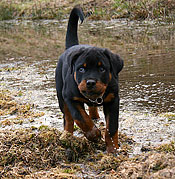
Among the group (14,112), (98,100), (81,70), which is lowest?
(14,112)

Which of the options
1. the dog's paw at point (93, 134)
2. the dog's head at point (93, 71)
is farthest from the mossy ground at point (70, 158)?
the dog's head at point (93, 71)

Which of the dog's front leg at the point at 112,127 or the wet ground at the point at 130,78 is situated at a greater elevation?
the dog's front leg at the point at 112,127

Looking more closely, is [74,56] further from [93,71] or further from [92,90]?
[92,90]

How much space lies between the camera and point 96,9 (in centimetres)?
2164

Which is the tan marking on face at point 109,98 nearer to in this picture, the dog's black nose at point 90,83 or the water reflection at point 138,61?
the dog's black nose at point 90,83

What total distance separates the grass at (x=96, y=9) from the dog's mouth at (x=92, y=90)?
509 inches

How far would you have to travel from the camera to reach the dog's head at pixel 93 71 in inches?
145

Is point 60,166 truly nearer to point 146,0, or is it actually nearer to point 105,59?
point 105,59

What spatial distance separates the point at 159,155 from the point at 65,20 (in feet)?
73.4

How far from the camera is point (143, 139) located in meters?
4.36

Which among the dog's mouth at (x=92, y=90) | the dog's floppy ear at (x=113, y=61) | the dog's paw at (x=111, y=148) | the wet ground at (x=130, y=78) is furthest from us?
the wet ground at (x=130, y=78)

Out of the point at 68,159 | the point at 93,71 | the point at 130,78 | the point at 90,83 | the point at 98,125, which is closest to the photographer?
the point at 90,83

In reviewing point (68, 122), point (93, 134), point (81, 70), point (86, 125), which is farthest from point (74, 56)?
point (68, 122)

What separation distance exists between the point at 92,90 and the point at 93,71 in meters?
0.23
